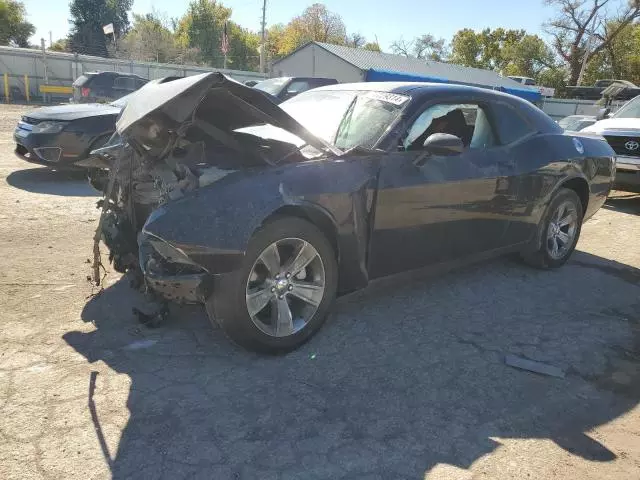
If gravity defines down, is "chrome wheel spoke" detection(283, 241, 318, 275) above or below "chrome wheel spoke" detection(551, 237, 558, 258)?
above

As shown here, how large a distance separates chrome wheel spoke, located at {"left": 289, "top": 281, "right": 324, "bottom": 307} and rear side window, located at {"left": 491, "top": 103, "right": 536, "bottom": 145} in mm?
2290

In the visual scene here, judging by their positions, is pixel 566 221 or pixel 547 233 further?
pixel 566 221

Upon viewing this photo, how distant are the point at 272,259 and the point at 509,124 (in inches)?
107

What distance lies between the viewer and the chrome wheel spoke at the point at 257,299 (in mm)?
3199

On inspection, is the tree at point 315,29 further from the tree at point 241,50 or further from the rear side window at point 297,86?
the rear side window at point 297,86

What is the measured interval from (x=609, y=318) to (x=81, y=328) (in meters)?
3.99

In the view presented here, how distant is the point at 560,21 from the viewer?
146ft

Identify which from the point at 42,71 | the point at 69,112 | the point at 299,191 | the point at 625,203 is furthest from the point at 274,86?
the point at 42,71

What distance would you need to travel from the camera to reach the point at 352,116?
4074mm

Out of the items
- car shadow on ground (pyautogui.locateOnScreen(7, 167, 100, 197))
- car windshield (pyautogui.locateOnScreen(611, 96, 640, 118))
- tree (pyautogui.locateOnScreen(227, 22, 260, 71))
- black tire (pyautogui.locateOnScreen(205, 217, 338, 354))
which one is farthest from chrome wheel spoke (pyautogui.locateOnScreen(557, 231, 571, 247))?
tree (pyautogui.locateOnScreen(227, 22, 260, 71))

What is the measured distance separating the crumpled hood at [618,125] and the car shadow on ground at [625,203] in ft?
4.28

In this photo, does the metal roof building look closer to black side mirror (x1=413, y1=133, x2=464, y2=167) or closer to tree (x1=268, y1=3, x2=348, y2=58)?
black side mirror (x1=413, y1=133, x2=464, y2=167)

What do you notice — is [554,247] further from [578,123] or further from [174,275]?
[578,123]

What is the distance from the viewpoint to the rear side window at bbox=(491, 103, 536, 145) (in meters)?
4.68
